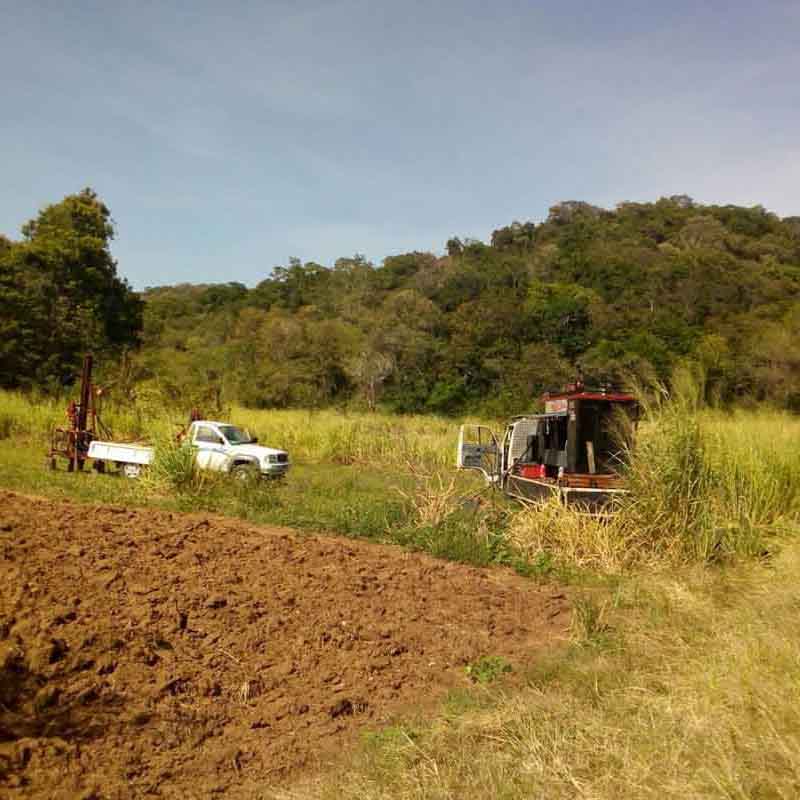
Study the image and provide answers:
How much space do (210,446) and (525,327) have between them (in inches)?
1145

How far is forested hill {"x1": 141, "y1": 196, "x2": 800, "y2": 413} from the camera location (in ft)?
114

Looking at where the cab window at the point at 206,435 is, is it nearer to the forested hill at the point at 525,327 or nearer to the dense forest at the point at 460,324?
the dense forest at the point at 460,324

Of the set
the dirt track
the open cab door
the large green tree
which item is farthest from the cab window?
the large green tree

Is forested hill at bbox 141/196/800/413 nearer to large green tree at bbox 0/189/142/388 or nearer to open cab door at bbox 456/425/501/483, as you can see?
large green tree at bbox 0/189/142/388

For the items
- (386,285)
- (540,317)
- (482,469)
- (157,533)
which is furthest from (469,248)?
(157,533)

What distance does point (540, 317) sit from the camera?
42.8 metres

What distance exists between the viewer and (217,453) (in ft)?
55.8

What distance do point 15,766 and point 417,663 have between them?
2.82 m

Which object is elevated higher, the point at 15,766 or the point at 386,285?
the point at 386,285

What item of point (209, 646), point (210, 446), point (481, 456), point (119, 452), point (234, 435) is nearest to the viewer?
point (209, 646)

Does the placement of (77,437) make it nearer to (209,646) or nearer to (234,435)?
(234,435)

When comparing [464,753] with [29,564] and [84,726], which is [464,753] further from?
[29,564]

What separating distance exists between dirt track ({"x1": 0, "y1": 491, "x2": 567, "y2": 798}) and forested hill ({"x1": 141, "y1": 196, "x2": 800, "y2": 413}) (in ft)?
59.2

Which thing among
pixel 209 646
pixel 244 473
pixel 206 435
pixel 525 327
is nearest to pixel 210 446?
pixel 206 435
